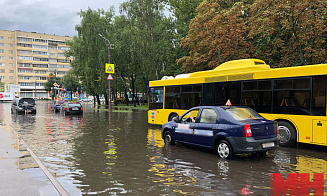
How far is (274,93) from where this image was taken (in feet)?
33.7

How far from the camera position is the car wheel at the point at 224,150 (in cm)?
765

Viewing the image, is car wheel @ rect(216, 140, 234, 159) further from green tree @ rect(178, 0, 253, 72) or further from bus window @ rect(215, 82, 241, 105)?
green tree @ rect(178, 0, 253, 72)

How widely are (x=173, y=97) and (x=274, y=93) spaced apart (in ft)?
20.2

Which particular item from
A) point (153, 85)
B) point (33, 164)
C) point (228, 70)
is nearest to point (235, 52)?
point (153, 85)

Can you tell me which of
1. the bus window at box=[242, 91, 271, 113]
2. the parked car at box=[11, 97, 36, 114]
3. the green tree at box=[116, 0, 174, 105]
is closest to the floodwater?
the bus window at box=[242, 91, 271, 113]

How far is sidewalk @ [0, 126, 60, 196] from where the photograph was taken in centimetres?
509

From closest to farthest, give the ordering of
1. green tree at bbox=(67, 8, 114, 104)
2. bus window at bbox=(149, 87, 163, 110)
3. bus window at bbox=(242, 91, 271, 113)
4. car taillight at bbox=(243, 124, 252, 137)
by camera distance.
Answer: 1. car taillight at bbox=(243, 124, 252, 137)
2. bus window at bbox=(242, 91, 271, 113)
3. bus window at bbox=(149, 87, 163, 110)
4. green tree at bbox=(67, 8, 114, 104)

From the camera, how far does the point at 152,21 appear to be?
37188mm

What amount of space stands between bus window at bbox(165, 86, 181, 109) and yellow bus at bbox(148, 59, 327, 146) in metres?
0.09

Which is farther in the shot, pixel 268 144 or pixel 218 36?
pixel 218 36

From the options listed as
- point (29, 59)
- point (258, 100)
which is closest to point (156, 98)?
point (258, 100)

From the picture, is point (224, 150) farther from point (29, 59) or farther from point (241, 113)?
point (29, 59)

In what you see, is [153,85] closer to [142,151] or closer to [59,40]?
[142,151]

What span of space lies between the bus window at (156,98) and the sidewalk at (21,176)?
8658 mm
